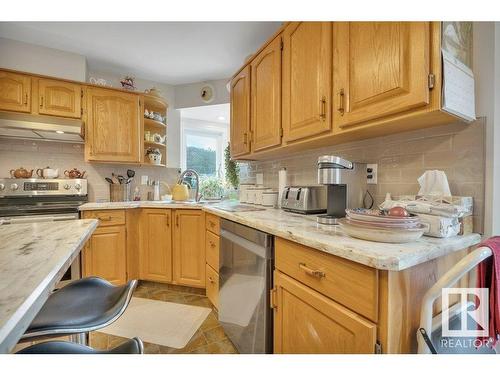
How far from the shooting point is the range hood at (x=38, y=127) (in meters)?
2.11

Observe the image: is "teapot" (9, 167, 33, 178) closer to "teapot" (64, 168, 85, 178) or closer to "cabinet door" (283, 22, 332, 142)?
"teapot" (64, 168, 85, 178)

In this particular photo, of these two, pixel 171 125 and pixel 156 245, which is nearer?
pixel 156 245

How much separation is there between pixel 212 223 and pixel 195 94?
2.01m

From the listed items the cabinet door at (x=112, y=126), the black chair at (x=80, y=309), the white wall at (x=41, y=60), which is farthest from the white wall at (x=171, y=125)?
the black chair at (x=80, y=309)

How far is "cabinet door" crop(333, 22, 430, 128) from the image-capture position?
0.85m

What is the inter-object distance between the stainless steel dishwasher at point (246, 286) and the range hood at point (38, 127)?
1896 millimetres

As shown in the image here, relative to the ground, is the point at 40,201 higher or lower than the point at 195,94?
lower

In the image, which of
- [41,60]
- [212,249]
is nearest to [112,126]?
[41,60]

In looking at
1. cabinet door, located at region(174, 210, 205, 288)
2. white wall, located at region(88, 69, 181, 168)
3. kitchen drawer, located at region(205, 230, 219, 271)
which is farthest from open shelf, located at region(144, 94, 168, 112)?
kitchen drawer, located at region(205, 230, 219, 271)

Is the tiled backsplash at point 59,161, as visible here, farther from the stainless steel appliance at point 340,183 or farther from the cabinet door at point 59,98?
the stainless steel appliance at point 340,183

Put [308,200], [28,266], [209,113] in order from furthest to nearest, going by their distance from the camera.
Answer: [209,113] < [308,200] < [28,266]

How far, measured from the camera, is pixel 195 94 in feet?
10.3

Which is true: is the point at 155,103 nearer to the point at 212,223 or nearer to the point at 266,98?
the point at 266,98
